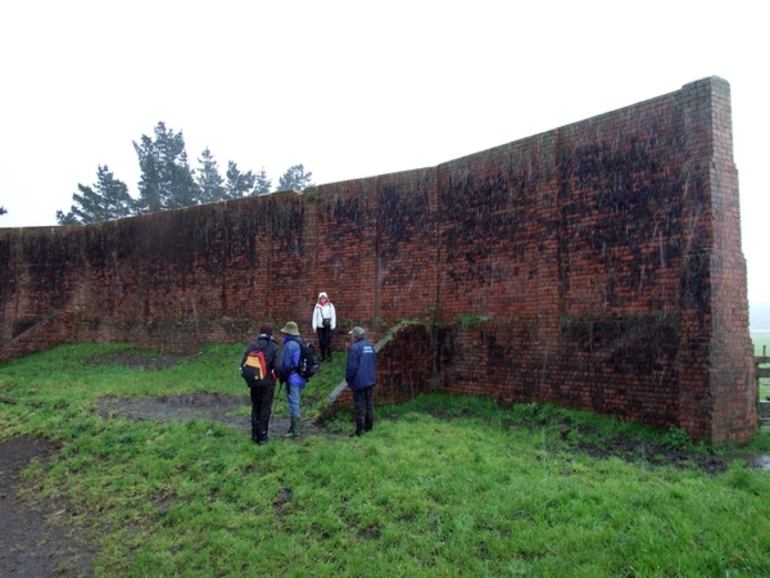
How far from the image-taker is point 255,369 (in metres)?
7.33

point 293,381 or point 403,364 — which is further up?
point 293,381

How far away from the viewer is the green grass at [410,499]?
433cm

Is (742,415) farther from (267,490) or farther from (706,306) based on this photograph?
(267,490)

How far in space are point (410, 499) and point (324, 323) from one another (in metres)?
6.61

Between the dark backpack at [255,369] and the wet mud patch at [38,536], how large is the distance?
2.35 metres

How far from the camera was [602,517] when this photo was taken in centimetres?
468

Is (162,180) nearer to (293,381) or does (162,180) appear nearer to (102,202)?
(102,202)

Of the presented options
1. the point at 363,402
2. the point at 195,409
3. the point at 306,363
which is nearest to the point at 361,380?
the point at 363,402

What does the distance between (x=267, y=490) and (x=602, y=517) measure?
3.37 metres

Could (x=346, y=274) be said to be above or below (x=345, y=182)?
below

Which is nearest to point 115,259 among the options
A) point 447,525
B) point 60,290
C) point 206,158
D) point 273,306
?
point 60,290

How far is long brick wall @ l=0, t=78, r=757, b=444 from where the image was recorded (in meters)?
6.87

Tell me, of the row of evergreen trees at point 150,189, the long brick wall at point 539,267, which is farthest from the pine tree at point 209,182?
the long brick wall at point 539,267

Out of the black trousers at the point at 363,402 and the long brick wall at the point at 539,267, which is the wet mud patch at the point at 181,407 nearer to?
the black trousers at the point at 363,402
